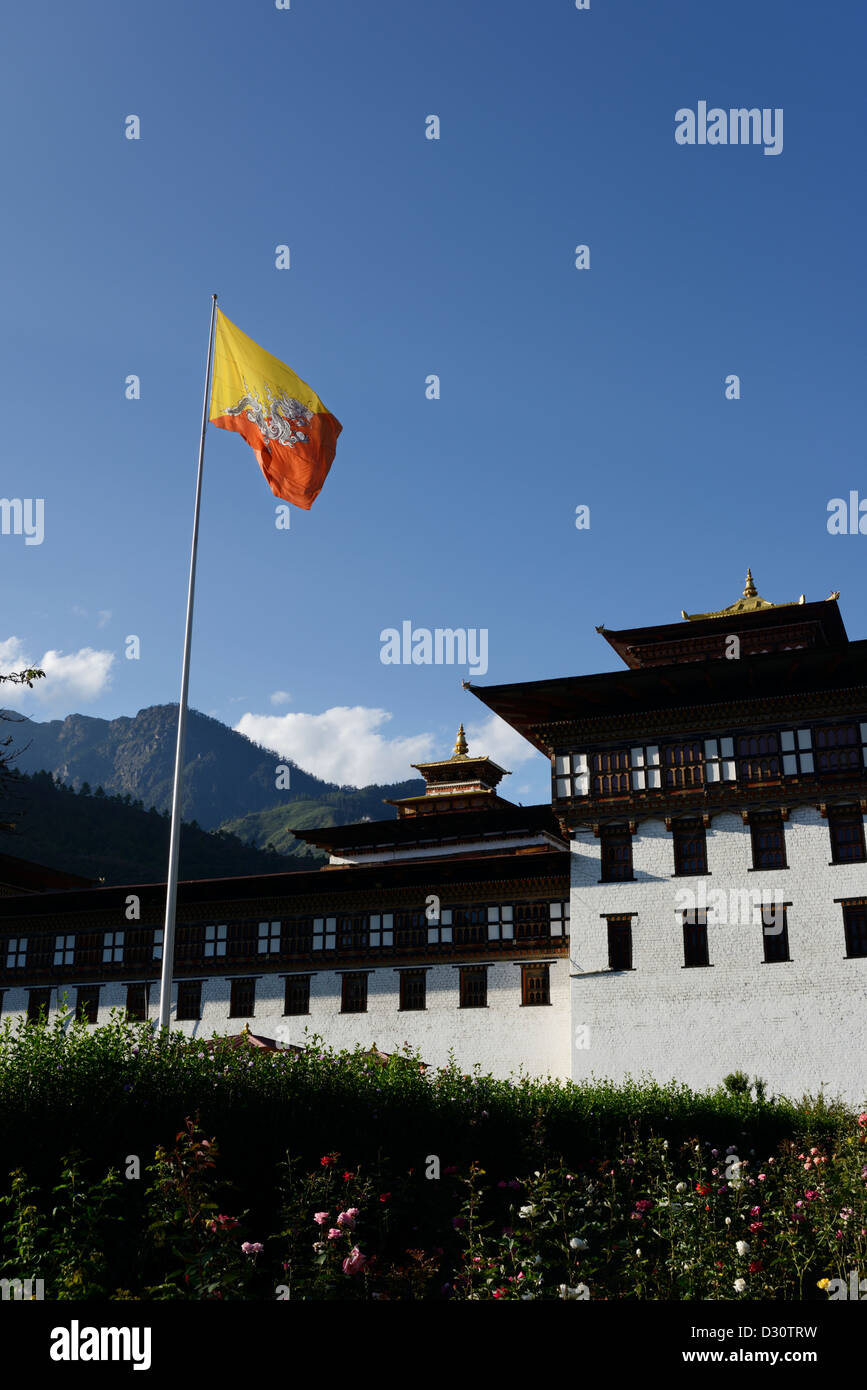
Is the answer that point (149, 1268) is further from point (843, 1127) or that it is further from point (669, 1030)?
point (669, 1030)

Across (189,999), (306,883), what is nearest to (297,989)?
(306,883)

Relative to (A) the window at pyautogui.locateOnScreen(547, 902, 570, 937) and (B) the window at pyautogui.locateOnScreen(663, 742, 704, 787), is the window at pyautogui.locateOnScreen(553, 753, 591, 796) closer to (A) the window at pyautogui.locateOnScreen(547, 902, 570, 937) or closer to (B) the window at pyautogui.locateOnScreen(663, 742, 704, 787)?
(B) the window at pyautogui.locateOnScreen(663, 742, 704, 787)

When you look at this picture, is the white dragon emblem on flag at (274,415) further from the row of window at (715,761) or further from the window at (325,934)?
the window at (325,934)

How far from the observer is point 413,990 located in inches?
1524

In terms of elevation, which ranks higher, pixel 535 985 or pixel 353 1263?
pixel 535 985

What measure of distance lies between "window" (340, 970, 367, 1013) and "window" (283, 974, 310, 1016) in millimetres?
1435

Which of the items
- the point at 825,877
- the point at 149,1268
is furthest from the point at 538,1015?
the point at 149,1268

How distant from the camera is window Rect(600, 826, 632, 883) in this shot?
35.1m

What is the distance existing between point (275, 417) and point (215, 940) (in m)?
22.9

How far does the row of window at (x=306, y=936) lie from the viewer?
125 feet

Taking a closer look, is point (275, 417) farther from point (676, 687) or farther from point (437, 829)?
point (437, 829)

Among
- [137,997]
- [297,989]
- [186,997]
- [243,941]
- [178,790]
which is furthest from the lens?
[137,997]

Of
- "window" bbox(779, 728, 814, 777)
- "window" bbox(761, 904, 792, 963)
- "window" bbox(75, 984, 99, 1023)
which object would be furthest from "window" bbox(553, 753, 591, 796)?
"window" bbox(75, 984, 99, 1023)

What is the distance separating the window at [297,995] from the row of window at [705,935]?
38.1 ft
